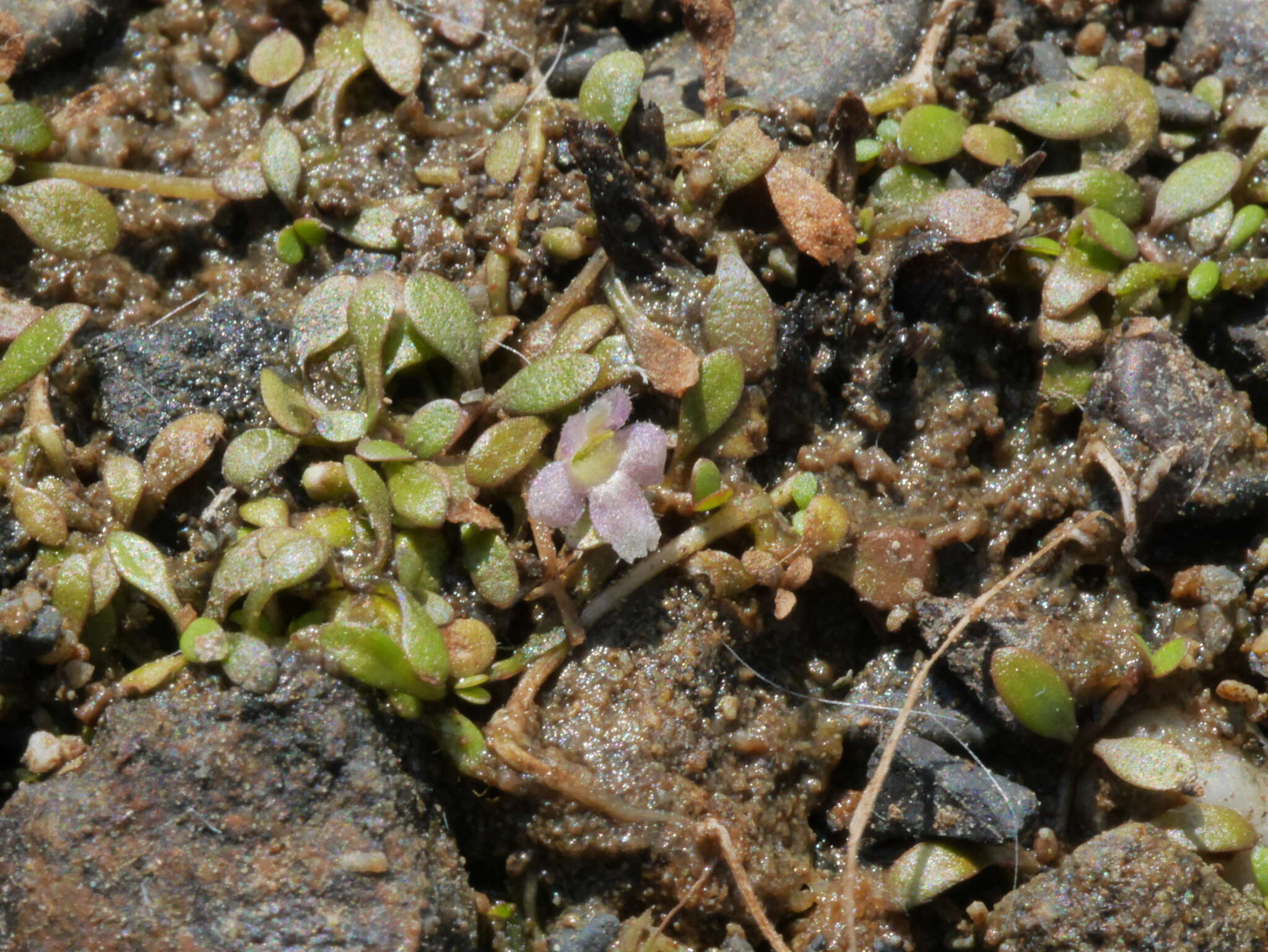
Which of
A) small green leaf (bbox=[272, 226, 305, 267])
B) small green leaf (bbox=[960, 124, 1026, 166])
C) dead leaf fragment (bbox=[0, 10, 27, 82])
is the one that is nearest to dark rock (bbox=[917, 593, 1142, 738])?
small green leaf (bbox=[960, 124, 1026, 166])

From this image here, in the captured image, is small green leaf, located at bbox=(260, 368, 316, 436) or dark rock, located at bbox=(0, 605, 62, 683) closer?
dark rock, located at bbox=(0, 605, 62, 683)

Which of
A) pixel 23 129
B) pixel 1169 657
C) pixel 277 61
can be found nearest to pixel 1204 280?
pixel 1169 657

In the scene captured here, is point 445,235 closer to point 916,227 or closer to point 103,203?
point 103,203

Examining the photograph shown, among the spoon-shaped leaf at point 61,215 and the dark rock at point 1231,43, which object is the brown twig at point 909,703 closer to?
the dark rock at point 1231,43

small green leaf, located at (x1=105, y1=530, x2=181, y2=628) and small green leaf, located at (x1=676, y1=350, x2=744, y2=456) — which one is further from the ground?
small green leaf, located at (x1=676, y1=350, x2=744, y2=456)

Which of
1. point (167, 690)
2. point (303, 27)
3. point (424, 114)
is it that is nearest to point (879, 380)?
point (424, 114)

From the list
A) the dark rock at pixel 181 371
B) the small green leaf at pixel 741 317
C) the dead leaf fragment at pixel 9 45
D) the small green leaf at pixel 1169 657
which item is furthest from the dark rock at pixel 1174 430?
the dead leaf fragment at pixel 9 45

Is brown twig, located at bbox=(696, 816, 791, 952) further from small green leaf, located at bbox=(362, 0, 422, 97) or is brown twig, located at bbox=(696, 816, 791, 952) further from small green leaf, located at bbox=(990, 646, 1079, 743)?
small green leaf, located at bbox=(362, 0, 422, 97)
